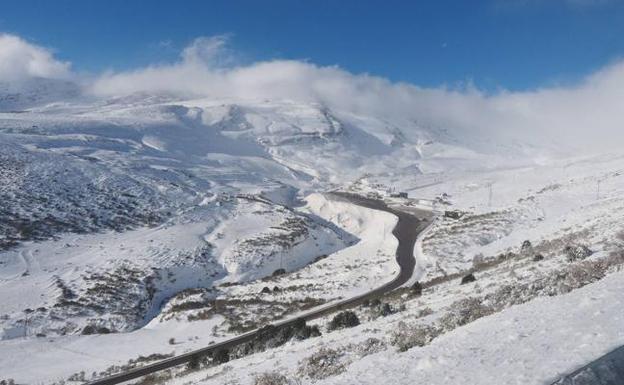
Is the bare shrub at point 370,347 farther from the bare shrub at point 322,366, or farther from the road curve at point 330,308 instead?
the road curve at point 330,308

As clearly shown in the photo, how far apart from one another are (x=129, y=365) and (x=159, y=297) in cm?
2572

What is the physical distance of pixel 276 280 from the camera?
189 feet

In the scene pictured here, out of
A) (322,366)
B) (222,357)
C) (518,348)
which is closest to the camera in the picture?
(518,348)

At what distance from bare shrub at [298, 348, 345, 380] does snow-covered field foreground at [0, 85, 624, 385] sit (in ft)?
0.23

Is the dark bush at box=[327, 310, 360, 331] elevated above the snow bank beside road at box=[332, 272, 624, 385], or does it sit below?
below

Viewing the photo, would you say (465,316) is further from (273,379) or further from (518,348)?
(518,348)

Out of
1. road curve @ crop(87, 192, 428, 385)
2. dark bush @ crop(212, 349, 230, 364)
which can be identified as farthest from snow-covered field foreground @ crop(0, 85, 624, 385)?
road curve @ crop(87, 192, 428, 385)

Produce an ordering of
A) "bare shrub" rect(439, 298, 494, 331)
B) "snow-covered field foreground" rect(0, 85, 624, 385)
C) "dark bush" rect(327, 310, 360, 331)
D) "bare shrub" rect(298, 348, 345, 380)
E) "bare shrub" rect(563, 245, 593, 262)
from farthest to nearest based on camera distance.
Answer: "bare shrub" rect(563, 245, 593, 262)
"dark bush" rect(327, 310, 360, 331)
"bare shrub" rect(439, 298, 494, 331)
"bare shrub" rect(298, 348, 345, 380)
"snow-covered field foreground" rect(0, 85, 624, 385)

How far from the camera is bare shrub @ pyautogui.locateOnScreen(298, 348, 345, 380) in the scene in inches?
467

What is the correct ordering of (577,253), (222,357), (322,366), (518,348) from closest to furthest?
(518,348) → (322,366) → (222,357) → (577,253)

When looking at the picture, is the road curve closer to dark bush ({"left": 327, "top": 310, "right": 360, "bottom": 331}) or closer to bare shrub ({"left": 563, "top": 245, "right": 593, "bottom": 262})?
dark bush ({"left": 327, "top": 310, "right": 360, "bottom": 331})

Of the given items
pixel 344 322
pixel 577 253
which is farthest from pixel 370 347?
pixel 577 253

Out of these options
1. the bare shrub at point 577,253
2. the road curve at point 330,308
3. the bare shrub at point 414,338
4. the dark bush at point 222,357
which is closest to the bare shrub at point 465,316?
the bare shrub at point 414,338

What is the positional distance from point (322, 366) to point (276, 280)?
4502 cm
